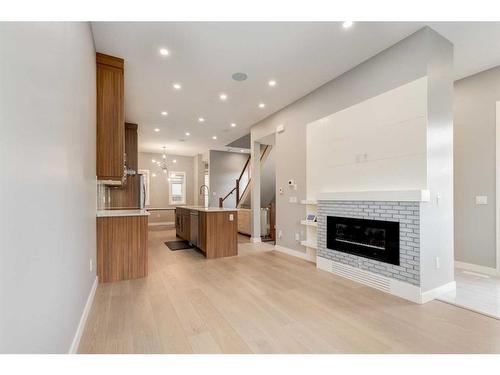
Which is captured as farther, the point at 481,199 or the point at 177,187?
the point at 177,187

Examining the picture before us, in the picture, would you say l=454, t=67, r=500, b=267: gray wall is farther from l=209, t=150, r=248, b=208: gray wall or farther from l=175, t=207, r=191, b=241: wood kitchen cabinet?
l=209, t=150, r=248, b=208: gray wall

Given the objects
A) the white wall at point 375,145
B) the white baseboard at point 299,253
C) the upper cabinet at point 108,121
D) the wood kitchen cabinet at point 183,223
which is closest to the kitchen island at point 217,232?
the wood kitchen cabinet at point 183,223

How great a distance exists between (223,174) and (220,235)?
18.1 feet

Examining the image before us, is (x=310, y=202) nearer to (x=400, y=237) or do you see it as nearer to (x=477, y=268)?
(x=400, y=237)

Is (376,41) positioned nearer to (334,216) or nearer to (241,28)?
(241,28)

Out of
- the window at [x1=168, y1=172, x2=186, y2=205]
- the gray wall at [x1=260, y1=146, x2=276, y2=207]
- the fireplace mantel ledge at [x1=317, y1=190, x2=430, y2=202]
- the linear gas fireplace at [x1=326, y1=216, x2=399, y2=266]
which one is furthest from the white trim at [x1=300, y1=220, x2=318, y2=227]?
the window at [x1=168, y1=172, x2=186, y2=205]

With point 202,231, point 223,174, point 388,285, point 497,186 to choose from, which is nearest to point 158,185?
point 223,174

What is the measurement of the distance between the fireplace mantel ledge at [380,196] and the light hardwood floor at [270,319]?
1147 mm

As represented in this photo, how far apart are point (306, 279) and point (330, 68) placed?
313cm

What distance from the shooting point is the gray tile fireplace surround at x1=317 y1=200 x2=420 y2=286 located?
2.60 meters

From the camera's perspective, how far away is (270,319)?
86.3 inches

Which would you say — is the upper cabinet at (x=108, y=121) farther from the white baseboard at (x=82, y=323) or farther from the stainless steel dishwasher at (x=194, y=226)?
the stainless steel dishwasher at (x=194, y=226)

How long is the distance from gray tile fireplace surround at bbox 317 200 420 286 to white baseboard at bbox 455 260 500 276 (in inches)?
75.2

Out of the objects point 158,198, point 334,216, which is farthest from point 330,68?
point 158,198
